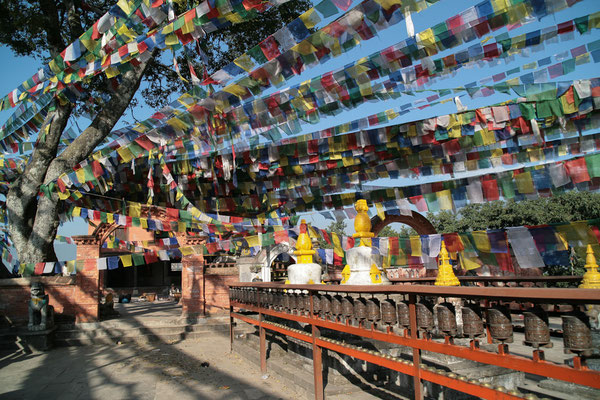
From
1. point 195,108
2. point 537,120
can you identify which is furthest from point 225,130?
point 537,120

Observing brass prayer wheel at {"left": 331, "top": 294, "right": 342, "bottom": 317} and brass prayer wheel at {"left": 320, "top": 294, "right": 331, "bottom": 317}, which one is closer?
brass prayer wheel at {"left": 331, "top": 294, "right": 342, "bottom": 317}

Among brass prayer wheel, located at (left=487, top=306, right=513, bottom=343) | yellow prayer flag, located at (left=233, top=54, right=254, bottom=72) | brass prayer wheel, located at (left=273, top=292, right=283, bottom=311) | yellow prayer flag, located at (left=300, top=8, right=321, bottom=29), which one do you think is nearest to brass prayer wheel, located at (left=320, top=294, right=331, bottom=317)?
brass prayer wheel, located at (left=273, top=292, right=283, bottom=311)

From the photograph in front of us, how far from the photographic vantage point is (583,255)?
6527 millimetres

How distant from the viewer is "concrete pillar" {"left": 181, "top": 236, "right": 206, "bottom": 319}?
12.0m

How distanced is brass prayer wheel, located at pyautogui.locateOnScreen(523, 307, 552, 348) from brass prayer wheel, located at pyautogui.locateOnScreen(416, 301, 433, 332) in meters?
0.73

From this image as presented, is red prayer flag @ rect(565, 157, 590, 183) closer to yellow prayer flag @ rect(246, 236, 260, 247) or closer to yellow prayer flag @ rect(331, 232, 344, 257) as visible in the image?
yellow prayer flag @ rect(331, 232, 344, 257)

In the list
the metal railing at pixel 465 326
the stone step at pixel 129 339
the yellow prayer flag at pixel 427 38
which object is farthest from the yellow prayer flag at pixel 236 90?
the stone step at pixel 129 339

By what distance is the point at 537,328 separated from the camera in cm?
248

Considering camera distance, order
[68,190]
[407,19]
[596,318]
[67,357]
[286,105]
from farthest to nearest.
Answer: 1. [68,190]
2. [67,357]
3. [596,318]
4. [286,105]
5. [407,19]

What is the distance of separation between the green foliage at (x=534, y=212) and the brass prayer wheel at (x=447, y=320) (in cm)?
2036

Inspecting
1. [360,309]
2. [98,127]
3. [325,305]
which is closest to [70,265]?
[98,127]

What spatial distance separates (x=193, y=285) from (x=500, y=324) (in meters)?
10.7

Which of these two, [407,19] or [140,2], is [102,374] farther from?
[407,19]

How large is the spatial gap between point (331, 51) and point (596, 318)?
269 inches
